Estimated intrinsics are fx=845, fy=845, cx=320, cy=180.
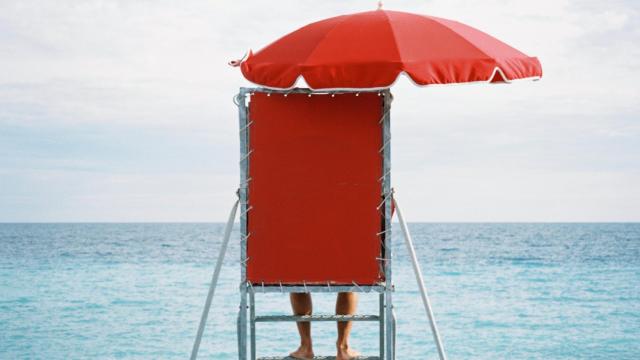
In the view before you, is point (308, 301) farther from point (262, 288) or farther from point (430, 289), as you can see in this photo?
point (430, 289)

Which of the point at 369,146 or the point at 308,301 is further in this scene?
the point at 308,301

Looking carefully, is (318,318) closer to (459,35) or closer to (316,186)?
(316,186)

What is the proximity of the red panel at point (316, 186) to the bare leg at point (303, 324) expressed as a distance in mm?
435

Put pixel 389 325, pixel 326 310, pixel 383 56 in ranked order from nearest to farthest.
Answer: pixel 383 56 → pixel 389 325 → pixel 326 310

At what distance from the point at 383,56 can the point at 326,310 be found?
14.7 m

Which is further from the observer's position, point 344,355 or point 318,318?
point 344,355

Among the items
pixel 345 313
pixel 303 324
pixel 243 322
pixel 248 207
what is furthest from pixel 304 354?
pixel 248 207

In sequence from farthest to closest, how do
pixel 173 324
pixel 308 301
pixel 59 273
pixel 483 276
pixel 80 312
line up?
pixel 59 273
pixel 483 276
pixel 80 312
pixel 173 324
pixel 308 301

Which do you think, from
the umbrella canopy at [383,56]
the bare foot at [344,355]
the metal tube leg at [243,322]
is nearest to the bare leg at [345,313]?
the bare foot at [344,355]

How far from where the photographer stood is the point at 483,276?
27250mm

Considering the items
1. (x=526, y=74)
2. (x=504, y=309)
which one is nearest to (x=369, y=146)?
(x=526, y=74)


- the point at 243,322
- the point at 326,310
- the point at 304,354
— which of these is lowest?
the point at 326,310

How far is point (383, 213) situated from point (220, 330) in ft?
36.0

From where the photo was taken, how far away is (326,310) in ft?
60.7
